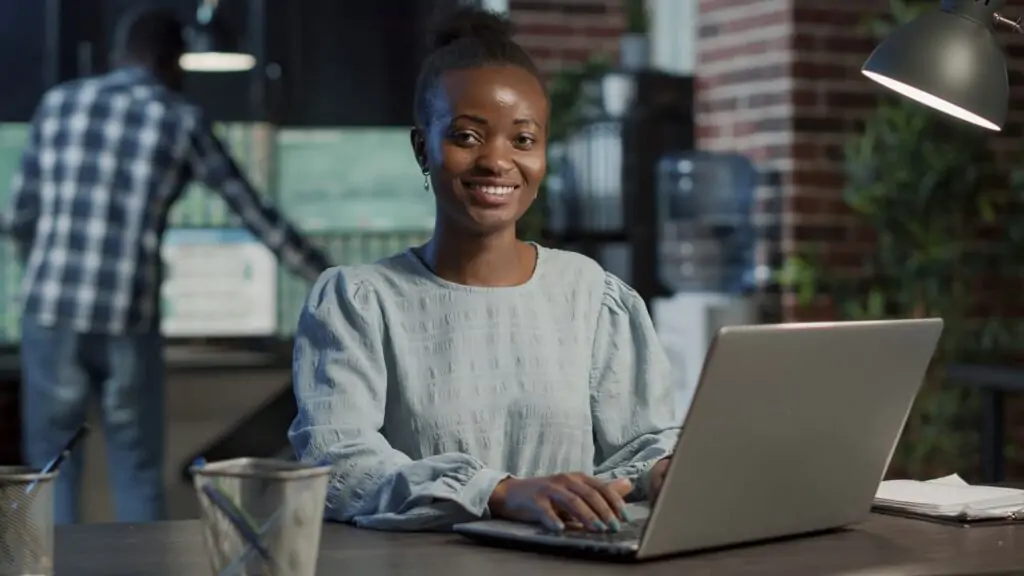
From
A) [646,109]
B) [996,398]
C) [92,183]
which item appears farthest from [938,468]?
[92,183]

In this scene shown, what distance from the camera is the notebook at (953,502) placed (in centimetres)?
167

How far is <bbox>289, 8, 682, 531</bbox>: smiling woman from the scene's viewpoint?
1.73 m

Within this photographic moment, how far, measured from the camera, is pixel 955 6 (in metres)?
1.84

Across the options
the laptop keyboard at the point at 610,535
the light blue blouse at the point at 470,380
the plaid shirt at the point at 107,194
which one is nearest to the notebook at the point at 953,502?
the light blue blouse at the point at 470,380

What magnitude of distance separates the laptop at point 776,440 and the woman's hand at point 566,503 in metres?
0.01

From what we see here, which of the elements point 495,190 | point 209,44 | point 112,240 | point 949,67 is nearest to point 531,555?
point 495,190

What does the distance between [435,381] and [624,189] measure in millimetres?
3269

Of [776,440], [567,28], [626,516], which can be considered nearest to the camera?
[776,440]

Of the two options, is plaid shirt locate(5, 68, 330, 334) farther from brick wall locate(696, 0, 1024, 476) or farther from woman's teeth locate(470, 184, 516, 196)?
woman's teeth locate(470, 184, 516, 196)

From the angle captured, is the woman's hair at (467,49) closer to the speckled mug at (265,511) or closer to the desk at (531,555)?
the desk at (531,555)

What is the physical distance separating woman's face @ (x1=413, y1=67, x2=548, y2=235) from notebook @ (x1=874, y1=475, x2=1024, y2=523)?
0.51m

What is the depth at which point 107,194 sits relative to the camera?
4.12 m

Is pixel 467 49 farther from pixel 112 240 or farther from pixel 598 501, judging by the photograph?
pixel 112 240

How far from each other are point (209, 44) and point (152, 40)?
0.48 metres
